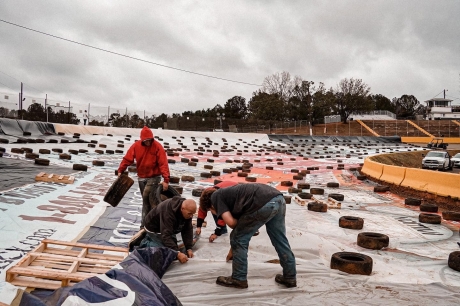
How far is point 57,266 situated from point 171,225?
140 cm

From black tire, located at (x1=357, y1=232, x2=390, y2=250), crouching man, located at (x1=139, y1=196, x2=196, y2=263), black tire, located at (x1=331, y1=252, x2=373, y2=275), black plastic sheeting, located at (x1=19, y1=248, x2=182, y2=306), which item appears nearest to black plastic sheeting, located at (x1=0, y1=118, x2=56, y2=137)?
crouching man, located at (x1=139, y1=196, x2=196, y2=263)

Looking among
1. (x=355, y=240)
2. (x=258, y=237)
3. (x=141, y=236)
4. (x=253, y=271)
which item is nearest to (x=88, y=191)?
(x=141, y=236)

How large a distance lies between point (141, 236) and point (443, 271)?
442cm

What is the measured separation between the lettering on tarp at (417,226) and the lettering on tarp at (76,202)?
677 centimetres

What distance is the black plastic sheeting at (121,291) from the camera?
2717mm

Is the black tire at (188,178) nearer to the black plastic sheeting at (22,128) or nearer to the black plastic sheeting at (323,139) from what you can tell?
the black plastic sheeting at (22,128)

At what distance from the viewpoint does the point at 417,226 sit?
7.65 metres

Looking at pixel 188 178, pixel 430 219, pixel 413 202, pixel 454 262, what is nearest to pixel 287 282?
pixel 454 262

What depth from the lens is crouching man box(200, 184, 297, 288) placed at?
378cm

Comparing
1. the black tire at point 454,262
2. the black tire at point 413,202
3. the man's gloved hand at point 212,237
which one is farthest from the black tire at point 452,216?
the man's gloved hand at point 212,237

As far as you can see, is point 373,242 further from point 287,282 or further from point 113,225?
point 113,225

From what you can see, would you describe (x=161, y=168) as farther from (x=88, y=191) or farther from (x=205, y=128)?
(x=205, y=128)

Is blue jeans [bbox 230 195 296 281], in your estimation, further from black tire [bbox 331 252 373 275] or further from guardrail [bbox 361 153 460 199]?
guardrail [bbox 361 153 460 199]

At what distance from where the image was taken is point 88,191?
26.3 feet
